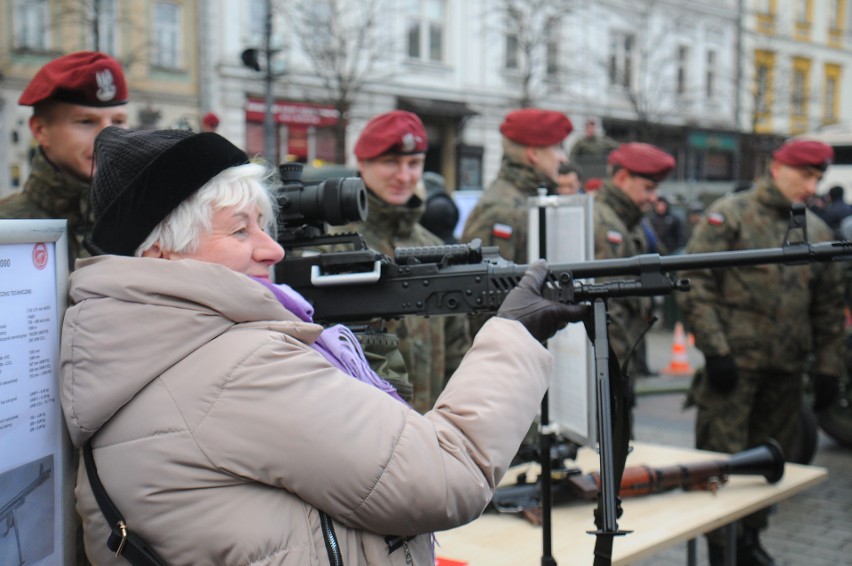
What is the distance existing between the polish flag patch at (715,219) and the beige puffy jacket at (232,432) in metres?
3.59

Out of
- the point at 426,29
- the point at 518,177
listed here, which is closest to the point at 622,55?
the point at 426,29

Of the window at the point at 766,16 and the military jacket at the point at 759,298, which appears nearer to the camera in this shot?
the military jacket at the point at 759,298

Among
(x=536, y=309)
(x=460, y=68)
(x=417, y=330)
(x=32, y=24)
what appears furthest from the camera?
(x=460, y=68)

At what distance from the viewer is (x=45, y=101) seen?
9.77ft

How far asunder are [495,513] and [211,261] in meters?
1.68

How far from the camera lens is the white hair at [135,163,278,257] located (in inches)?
66.5

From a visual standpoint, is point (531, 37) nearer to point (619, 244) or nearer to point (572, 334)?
point (619, 244)

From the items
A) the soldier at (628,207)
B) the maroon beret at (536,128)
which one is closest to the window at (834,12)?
the soldier at (628,207)

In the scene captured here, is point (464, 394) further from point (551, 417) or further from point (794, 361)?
point (794, 361)

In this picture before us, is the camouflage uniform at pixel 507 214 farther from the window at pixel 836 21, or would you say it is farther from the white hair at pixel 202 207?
the window at pixel 836 21

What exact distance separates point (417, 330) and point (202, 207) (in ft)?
5.95

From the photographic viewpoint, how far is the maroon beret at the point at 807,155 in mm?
4730

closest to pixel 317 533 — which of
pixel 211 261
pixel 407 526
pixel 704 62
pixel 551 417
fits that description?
pixel 407 526

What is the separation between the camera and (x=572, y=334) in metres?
3.21
